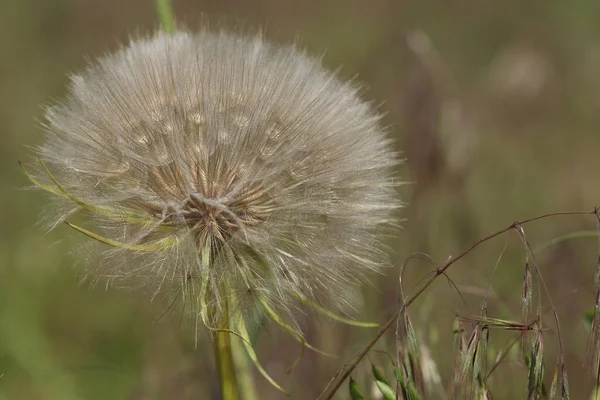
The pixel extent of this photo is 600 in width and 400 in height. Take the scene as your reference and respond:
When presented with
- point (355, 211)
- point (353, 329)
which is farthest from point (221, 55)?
point (353, 329)

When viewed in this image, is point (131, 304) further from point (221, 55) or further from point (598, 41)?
point (598, 41)

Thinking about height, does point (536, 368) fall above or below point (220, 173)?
below

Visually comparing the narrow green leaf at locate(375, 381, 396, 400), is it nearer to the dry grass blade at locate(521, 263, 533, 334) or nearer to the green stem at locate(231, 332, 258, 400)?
the dry grass blade at locate(521, 263, 533, 334)

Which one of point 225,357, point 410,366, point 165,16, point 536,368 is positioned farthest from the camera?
point 165,16

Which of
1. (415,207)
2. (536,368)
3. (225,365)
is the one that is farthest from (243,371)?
(415,207)

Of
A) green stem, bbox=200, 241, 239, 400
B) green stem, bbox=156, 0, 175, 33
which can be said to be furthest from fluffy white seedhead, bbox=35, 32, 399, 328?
green stem, bbox=156, 0, 175, 33

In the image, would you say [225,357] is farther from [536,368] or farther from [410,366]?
[536,368]

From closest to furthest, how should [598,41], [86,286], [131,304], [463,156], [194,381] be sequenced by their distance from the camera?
1. [194,381]
2. [463,156]
3. [131,304]
4. [86,286]
5. [598,41]
